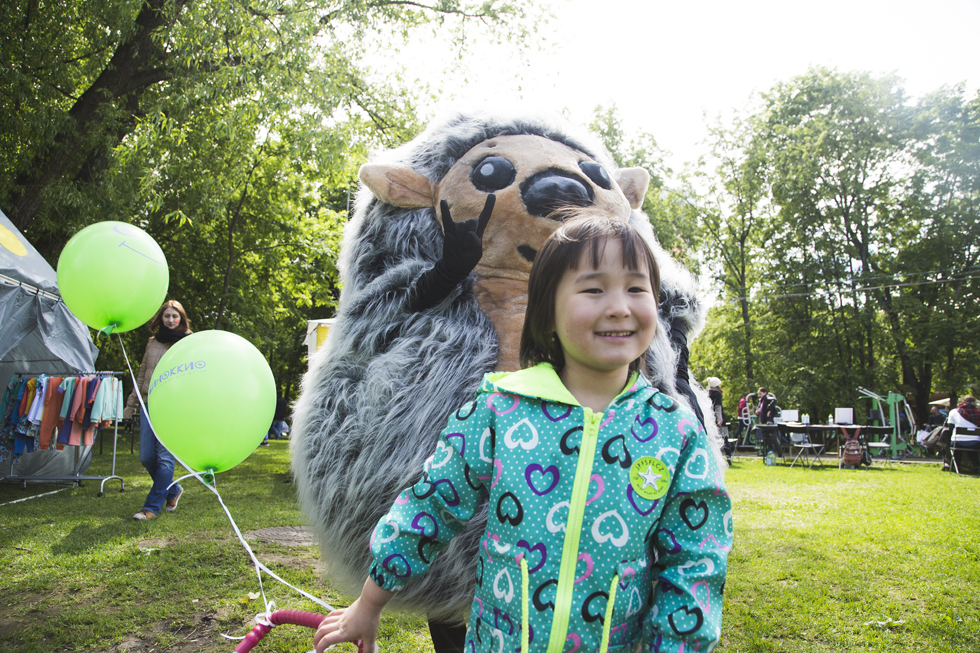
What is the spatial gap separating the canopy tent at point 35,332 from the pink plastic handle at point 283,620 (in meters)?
6.08

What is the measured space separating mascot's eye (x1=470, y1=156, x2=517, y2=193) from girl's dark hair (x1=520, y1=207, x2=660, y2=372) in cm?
77

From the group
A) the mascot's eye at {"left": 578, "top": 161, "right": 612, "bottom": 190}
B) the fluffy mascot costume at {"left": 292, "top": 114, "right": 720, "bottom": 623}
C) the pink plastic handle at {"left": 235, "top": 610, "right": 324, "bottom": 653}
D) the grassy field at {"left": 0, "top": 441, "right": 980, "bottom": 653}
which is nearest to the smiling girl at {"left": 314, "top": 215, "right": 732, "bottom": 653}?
the pink plastic handle at {"left": 235, "top": 610, "right": 324, "bottom": 653}

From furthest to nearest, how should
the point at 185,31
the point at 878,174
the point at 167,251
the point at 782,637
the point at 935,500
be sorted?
A: 1. the point at 878,174
2. the point at 167,251
3. the point at 935,500
4. the point at 185,31
5. the point at 782,637

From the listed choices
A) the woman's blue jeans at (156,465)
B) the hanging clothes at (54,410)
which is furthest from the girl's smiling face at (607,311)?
the hanging clothes at (54,410)

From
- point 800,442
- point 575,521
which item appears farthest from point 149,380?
point 800,442

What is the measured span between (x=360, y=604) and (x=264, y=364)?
1358mm

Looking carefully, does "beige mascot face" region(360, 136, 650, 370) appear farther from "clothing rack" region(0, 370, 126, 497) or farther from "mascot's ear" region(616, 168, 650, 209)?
"clothing rack" region(0, 370, 126, 497)

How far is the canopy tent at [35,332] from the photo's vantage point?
608 cm

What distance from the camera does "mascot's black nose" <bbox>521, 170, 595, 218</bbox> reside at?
2.06 metres

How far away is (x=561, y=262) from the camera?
1.39m

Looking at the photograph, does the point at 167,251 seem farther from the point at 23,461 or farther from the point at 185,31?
the point at 185,31

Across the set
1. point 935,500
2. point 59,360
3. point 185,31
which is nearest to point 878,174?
point 935,500

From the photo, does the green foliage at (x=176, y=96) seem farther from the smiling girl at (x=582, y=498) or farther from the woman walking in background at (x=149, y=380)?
the smiling girl at (x=582, y=498)

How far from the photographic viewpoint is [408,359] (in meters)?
2.01
